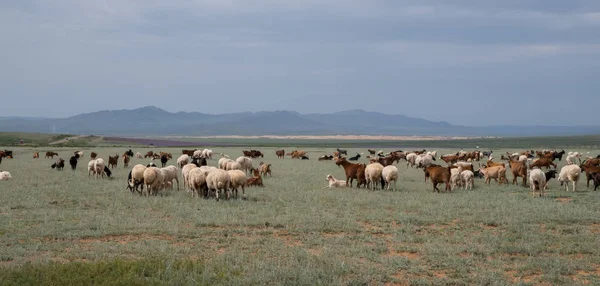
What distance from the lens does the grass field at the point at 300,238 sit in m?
8.38

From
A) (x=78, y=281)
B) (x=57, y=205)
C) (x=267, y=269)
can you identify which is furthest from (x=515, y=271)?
(x=57, y=205)

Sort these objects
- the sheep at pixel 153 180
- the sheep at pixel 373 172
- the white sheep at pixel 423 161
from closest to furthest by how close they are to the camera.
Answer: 1. the sheep at pixel 153 180
2. the sheep at pixel 373 172
3. the white sheep at pixel 423 161

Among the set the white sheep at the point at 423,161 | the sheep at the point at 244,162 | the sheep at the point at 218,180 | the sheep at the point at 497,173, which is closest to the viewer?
the sheep at the point at 218,180

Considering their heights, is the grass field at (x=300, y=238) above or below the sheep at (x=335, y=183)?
below

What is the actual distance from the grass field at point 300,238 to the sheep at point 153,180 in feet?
1.93

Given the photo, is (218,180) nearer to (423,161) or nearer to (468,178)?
(468,178)

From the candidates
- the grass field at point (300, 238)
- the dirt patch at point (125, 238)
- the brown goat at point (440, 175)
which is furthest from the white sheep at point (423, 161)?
the dirt patch at point (125, 238)

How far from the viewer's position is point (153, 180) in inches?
674

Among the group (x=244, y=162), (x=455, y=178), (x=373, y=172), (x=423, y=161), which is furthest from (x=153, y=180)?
(x=423, y=161)

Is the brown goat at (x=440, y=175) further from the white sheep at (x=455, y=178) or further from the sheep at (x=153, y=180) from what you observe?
the sheep at (x=153, y=180)

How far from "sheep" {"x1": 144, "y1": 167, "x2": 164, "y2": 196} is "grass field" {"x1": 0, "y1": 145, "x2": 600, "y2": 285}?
0.59 m

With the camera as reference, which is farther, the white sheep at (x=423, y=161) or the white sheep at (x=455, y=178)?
the white sheep at (x=423, y=161)

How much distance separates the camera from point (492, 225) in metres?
12.8

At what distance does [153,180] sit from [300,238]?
7.65m
